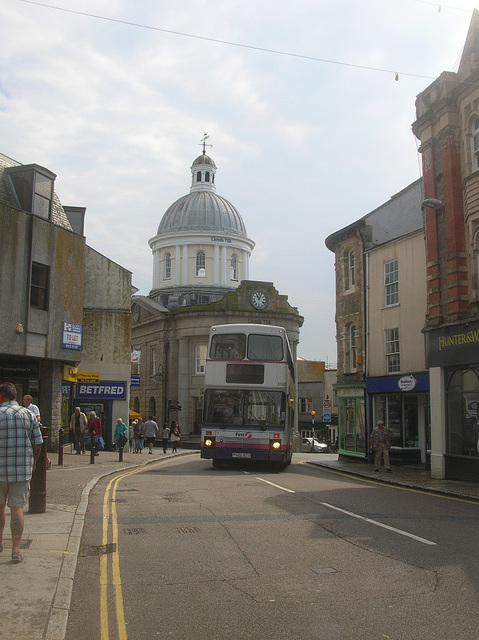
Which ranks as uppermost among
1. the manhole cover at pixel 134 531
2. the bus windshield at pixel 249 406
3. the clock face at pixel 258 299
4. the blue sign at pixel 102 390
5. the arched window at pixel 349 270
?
the clock face at pixel 258 299

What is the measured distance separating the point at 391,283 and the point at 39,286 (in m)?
13.6

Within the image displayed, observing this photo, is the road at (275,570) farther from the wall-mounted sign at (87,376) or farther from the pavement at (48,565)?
the wall-mounted sign at (87,376)

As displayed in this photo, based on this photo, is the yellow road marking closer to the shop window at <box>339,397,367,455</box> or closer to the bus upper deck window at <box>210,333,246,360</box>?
the bus upper deck window at <box>210,333,246,360</box>

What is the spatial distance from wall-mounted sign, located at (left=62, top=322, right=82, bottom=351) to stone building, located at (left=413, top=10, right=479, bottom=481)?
12.5 metres

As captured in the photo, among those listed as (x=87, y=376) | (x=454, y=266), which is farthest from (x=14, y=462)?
(x=87, y=376)

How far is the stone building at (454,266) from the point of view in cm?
1811

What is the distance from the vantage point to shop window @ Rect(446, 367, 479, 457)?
17844 mm

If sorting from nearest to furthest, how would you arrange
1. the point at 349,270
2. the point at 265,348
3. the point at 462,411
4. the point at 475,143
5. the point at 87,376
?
the point at 462,411, the point at 475,143, the point at 265,348, the point at 349,270, the point at 87,376

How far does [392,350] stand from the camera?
85.9 ft

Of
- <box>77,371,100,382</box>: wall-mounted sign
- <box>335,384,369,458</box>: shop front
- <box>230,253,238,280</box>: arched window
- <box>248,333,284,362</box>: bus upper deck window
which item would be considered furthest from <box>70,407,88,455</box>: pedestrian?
<box>230,253,238,280</box>: arched window

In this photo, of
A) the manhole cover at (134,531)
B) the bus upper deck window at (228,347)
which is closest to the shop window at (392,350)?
the bus upper deck window at (228,347)

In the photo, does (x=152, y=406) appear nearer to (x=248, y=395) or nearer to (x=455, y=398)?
(x=248, y=395)

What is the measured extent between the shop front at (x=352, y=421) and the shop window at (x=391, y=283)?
3851mm

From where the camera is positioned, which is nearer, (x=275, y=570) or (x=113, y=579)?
(x=113, y=579)
